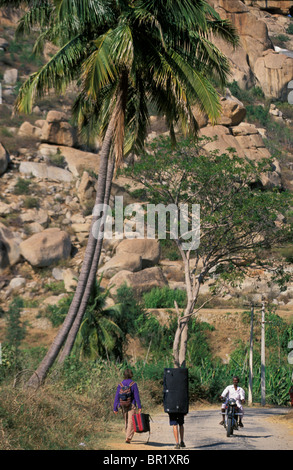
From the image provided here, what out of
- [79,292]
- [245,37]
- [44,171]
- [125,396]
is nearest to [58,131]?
[44,171]

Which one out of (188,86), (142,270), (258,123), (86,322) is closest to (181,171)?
(86,322)

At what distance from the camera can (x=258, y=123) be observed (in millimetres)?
64875

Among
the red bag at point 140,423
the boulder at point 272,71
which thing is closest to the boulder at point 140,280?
the red bag at point 140,423

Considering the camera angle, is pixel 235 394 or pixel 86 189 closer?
pixel 235 394

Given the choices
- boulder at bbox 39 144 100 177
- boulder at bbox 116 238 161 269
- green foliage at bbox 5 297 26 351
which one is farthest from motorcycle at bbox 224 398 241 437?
boulder at bbox 39 144 100 177

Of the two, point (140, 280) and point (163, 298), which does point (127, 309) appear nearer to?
point (163, 298)

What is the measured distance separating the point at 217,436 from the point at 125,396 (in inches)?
123

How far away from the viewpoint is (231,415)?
1222 cm

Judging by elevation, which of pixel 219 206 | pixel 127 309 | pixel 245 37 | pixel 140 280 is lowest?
pixel 140 280

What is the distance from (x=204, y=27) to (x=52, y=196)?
30.8m

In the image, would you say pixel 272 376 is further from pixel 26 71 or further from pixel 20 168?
pixel 26 71

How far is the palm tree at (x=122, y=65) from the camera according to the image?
14.8 m

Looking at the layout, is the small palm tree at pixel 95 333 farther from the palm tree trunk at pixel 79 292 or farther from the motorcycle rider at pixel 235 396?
the motorcycle rider at pixel 235 396

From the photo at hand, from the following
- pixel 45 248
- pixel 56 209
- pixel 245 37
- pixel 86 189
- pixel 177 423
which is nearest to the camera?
pixel 177 423
